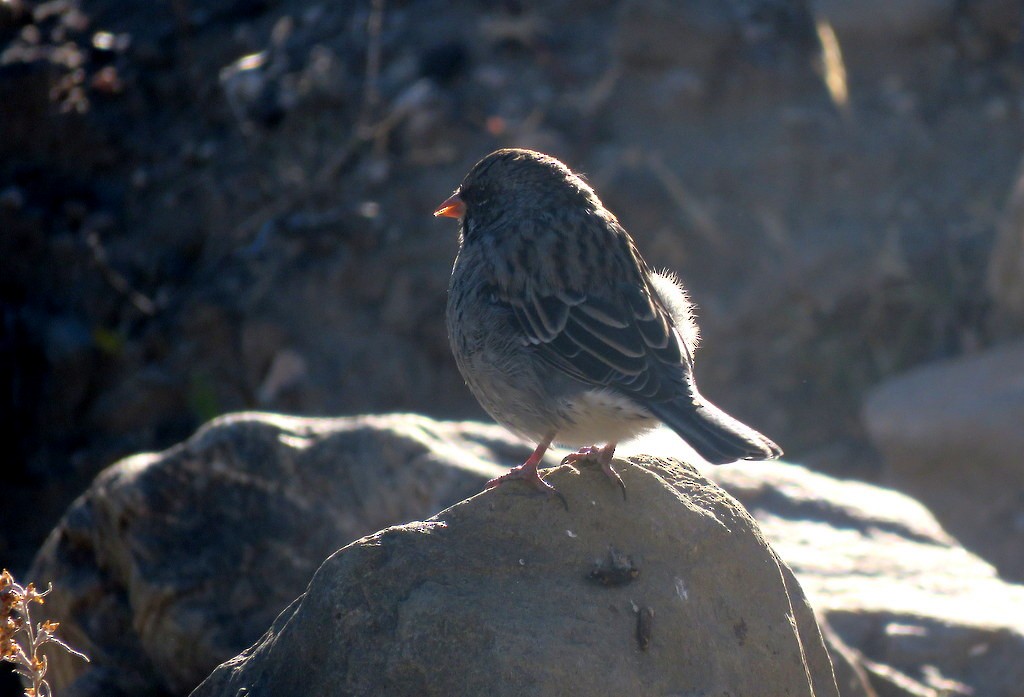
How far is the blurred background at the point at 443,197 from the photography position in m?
8.84

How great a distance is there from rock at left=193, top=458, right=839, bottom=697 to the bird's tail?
333 mm

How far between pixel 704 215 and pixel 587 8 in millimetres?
2649

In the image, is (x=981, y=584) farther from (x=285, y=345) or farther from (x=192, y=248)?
(x=192, y=248)

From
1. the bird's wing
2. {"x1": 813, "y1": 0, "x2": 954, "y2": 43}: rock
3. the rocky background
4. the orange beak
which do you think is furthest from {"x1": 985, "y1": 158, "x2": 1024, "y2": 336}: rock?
the orange beak

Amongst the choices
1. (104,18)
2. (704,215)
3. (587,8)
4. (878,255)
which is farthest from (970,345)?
(104,18)

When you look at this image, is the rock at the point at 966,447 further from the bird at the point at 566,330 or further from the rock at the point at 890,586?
A: the bird at the point at 566,330

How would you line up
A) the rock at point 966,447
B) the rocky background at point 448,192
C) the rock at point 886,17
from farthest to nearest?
the rock at point 886,17 → the rocky background at point 448,192 → the rock at point 966,447

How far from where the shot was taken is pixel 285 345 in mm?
8875

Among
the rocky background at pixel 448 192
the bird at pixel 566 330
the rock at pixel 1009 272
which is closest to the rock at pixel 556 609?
the bird at pixel 566 330

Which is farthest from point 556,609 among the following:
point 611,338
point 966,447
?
point 966,447

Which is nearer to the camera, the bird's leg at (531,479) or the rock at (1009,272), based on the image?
the bird's leg at (531,479)

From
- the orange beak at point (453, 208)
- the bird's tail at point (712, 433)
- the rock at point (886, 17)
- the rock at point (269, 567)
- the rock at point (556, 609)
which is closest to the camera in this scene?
the rock at point (556, 609)

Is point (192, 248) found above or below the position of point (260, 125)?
below

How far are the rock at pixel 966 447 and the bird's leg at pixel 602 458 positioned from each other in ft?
13.3
